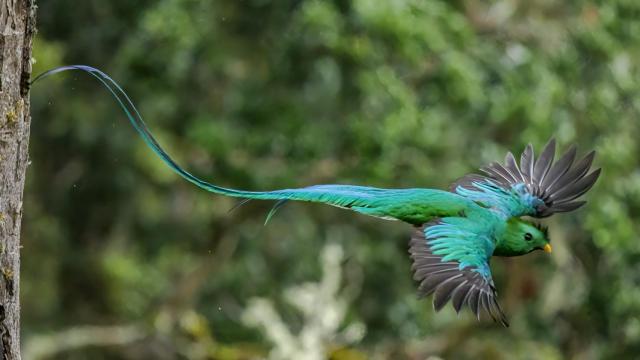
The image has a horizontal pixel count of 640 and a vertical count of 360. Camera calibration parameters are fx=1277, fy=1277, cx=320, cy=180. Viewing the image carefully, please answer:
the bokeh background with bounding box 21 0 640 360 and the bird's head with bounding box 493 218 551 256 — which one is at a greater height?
the bokeh background with bounding box 21 0 640 360

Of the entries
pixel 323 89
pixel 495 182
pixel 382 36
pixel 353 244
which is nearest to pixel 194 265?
pixel 353 244

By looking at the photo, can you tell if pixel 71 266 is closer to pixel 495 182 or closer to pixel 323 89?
pixel 323 89

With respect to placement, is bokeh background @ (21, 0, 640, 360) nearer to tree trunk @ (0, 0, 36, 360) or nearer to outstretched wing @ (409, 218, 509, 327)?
outstretched wing @ (409, 218, 509, 327)

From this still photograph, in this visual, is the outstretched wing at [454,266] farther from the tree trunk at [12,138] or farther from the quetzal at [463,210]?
the tree trunk at [12,138]

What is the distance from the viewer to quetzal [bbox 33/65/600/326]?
3.35m

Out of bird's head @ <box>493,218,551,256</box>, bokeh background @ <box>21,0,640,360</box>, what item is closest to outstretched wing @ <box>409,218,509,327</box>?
bird's head @ <box>493,218,551,256</box>

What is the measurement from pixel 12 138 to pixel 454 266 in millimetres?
1206

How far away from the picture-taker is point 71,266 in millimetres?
11125

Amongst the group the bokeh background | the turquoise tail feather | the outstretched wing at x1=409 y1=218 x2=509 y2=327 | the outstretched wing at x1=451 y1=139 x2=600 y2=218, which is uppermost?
the bokeh background

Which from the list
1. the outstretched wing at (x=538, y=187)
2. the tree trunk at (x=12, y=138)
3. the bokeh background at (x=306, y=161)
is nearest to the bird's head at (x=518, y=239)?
the outstretched wing at (x=538, y=187)

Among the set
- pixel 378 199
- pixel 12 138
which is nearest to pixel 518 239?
pixel 378 199

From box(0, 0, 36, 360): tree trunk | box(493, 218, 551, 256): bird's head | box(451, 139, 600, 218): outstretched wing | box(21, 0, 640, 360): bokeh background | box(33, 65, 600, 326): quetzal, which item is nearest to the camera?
box(0, 0, 36, 360): tree trunk

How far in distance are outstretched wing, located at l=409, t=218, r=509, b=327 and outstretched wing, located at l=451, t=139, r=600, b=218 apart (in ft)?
1.08

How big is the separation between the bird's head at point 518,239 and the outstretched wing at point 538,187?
4.5 inches
